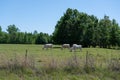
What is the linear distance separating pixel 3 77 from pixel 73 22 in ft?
211

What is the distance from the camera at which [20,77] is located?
10758 millimetres

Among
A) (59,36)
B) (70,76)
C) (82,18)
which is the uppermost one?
(82,18)

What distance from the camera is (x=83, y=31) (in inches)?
2790

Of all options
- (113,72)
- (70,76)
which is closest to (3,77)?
(70,76)

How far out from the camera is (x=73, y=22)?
2928 inches

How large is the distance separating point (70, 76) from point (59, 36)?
198 feet

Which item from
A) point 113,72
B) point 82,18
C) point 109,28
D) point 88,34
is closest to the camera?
point 113,72

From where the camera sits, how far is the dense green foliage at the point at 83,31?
70.6 m

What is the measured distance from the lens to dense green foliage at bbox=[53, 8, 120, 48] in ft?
232

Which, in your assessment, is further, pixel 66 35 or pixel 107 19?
pixel 107 19

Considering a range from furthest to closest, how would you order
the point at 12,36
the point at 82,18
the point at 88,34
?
the point at 12,36
the point at 82,18
the point at 88,34

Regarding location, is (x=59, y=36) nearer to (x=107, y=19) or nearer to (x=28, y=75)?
(x=107, y=19)

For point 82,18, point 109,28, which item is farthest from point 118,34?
point 82,18

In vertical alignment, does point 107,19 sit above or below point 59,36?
above
